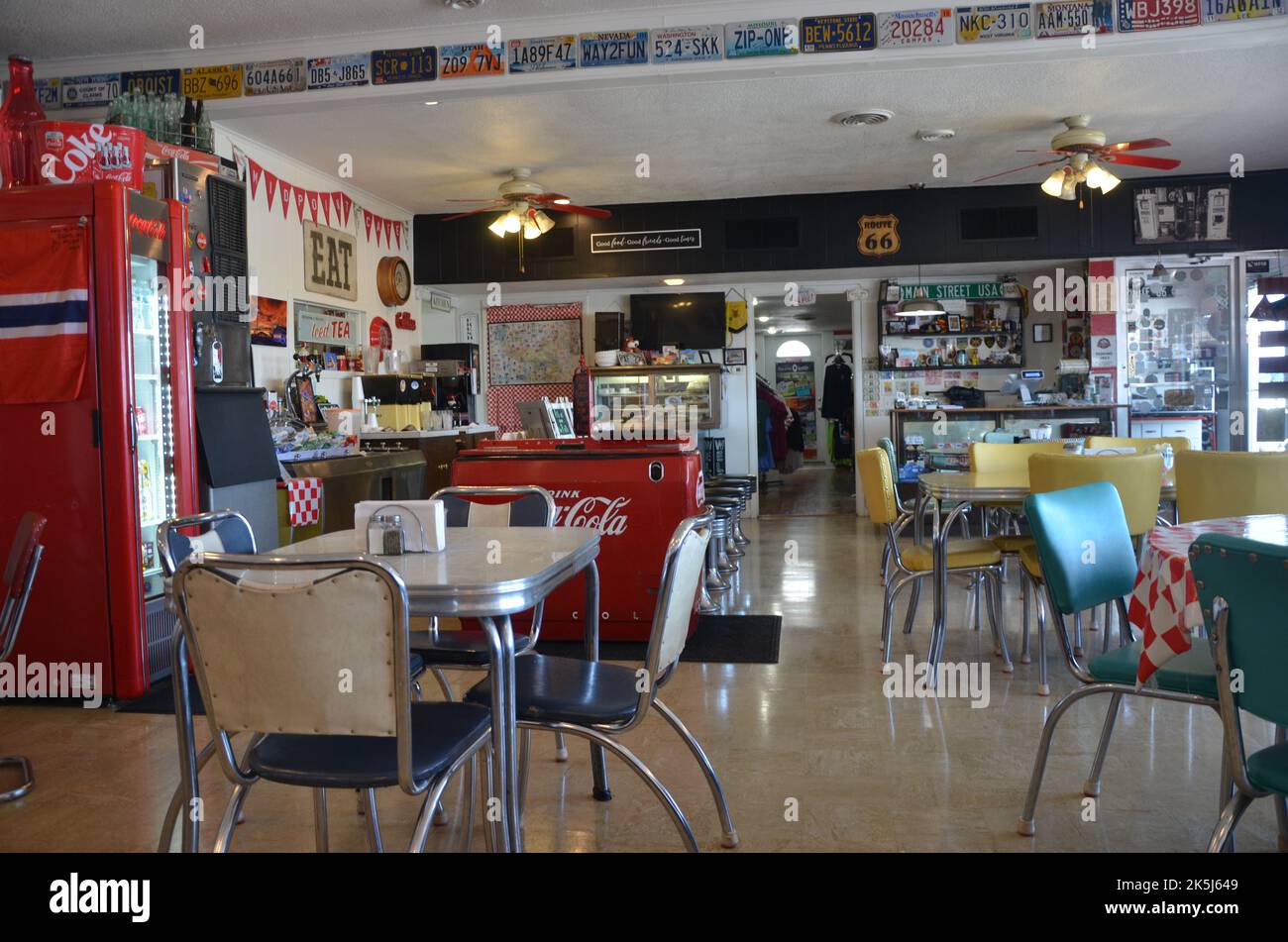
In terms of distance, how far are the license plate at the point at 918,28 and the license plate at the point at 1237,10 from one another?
50.3 inches

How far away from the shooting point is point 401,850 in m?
2.67

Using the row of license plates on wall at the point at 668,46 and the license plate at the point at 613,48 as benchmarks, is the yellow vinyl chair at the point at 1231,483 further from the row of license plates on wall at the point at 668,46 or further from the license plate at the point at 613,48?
Answer: the license plate at the point at 613,48

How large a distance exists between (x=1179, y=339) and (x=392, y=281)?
766 centimetres

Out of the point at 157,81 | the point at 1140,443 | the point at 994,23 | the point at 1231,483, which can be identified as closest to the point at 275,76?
the point at 157,81

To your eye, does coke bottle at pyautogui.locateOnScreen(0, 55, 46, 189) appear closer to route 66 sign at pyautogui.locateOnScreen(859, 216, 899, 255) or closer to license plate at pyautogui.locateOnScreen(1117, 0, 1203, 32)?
license plate at pyautogui.locateOnScreen(1117, 0, 1203, 32)

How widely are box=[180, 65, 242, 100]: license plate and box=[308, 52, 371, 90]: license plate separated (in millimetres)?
488

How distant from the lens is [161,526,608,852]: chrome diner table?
2037 mm

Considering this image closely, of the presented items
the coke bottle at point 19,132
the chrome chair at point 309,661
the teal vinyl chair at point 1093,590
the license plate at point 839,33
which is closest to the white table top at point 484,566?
the chrome chair at point 309,661

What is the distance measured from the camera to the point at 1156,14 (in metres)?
4.94

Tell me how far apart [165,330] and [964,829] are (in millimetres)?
4045

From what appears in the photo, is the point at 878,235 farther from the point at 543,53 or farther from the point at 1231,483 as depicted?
the point at 1231,483

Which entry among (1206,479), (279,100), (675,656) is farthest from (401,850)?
(279,100)
